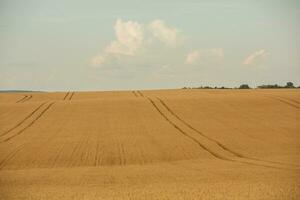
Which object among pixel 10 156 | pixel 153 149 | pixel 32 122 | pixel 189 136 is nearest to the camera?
pixel 10 156

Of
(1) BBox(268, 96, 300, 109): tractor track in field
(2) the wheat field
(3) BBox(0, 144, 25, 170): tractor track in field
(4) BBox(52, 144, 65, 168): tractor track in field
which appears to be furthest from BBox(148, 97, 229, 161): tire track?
(1) BBox(268, 96, 300, 109): tractor track in field

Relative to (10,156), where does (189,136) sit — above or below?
above

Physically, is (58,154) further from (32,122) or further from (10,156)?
(32,122)

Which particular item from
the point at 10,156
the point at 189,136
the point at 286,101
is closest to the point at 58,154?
the point at 10,156

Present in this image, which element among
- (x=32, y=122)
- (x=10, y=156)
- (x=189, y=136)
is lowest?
(x=10, y=156)

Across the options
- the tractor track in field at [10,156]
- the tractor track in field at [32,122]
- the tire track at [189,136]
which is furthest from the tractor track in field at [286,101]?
the tractor track in field at [10,156]

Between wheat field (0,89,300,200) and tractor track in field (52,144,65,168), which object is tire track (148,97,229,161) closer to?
wheat field (0,89,300,200)

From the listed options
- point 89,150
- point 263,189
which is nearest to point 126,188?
point 263,189

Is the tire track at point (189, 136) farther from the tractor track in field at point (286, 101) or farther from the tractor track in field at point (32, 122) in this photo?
the tractor track in field at point (286, 101)

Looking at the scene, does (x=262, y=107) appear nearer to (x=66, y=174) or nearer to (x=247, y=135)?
(x=247, y=135)

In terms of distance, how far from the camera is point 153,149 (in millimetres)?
37469

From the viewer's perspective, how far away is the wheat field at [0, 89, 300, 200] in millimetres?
22609

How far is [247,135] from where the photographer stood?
42812 millimetres

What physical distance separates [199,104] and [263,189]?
3809 centimetres
